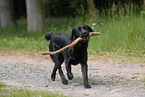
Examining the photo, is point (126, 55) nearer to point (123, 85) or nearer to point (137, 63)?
point (137, 63)

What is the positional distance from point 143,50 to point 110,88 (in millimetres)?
4330

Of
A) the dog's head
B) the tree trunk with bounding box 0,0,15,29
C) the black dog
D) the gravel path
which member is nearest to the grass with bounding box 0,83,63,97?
the gravel path

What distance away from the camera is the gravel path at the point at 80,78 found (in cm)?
501

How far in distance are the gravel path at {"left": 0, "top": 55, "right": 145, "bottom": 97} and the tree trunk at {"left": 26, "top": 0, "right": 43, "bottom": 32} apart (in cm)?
459

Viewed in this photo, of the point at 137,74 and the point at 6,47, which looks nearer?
the point at 137,74

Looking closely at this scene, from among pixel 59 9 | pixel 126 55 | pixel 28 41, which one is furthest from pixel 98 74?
pixel 59 9

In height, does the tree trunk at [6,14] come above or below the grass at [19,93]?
above

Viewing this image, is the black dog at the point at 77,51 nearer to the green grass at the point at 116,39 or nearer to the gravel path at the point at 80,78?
the gravel path at the point at 80,78

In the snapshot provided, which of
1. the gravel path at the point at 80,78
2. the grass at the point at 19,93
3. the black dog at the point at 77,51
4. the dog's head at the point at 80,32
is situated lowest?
the gravel path at the point at 80,78

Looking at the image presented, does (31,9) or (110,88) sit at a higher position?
(31,9)

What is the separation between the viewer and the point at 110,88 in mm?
5230

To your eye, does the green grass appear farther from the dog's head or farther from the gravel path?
the dog's head

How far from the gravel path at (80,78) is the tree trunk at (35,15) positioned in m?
4.59

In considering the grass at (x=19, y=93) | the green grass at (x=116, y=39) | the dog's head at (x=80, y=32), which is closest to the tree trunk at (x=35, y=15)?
the green grass at (x=116, y=39)
